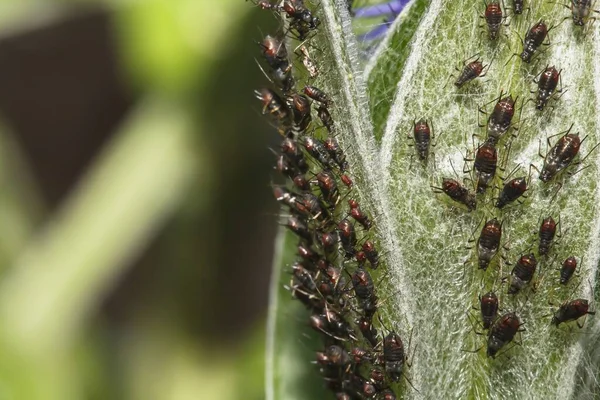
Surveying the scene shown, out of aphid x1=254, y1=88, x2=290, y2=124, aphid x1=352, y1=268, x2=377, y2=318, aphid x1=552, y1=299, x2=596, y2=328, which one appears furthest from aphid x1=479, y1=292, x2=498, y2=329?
aphid x1=254, y1=88, x2=290, y2=124

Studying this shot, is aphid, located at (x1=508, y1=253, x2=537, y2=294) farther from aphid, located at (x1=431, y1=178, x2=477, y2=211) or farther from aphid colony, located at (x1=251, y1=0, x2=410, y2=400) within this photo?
aphid colony, located at (x1=251, y1=0, x2=410, y2=400)

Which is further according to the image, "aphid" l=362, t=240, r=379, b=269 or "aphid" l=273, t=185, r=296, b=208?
"aphid" l=273, t=185, r=296, b=208

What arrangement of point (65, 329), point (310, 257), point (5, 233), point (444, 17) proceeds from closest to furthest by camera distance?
point (444, 17) → point (310, 257) → point (65, 329) → point (5, 233)

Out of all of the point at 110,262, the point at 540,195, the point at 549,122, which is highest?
the point at 549,122

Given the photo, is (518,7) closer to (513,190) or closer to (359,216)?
(513,190)

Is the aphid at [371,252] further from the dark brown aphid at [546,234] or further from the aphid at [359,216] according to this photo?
the dark brown aphid at [546,234]

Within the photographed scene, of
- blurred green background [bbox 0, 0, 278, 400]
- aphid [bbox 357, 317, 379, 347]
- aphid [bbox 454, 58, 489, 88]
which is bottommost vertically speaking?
blurred green background [bbox 0, 0, 278, 400]

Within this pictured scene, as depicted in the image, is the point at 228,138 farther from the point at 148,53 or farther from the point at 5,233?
the point at 5,233

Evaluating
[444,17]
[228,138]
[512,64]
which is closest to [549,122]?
[512,64]
